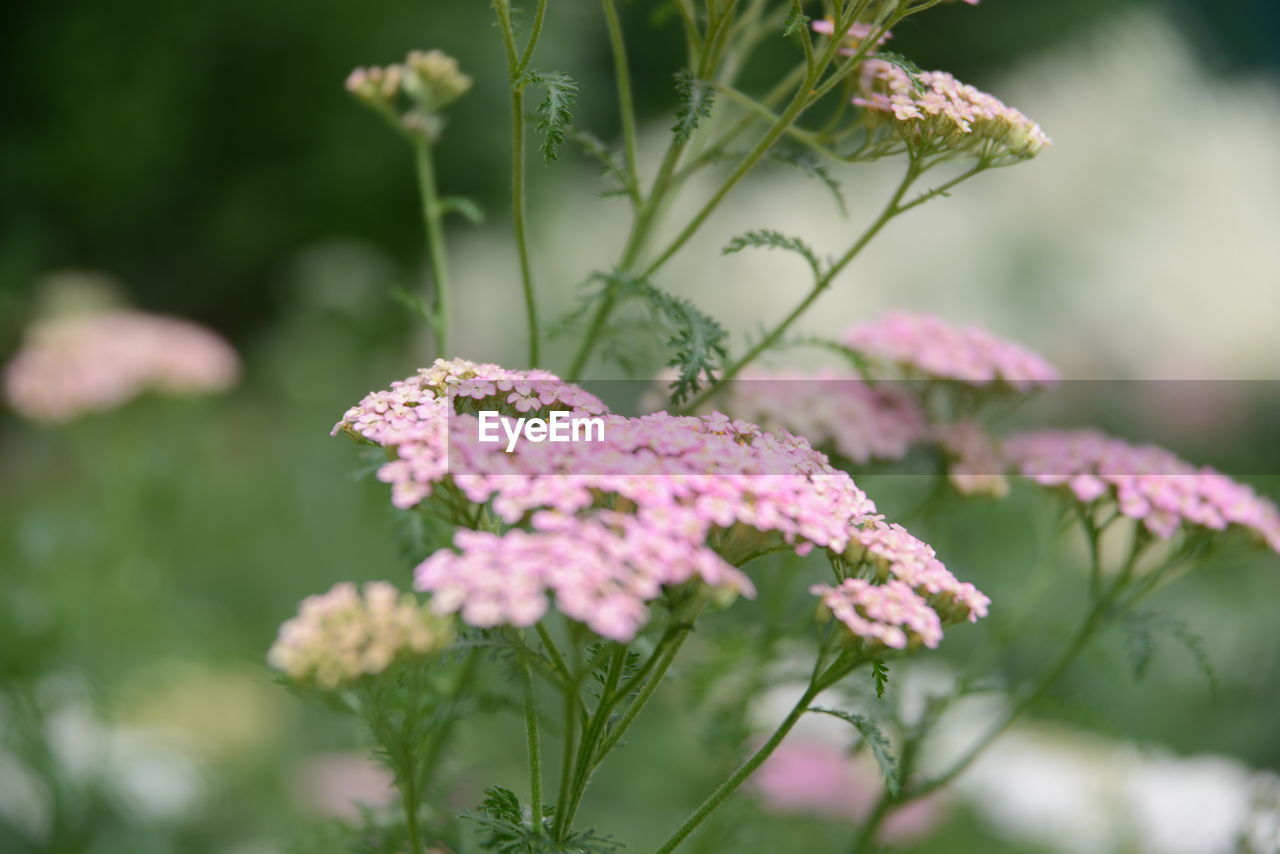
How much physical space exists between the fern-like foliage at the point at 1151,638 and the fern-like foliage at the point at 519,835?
0.80 meters

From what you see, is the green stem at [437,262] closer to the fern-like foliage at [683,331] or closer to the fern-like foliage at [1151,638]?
the fern-like foliage at [683,331]

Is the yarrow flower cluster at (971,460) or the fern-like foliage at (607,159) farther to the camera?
the yarrow flower cluster at (971,460)

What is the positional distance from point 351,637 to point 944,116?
828 mm

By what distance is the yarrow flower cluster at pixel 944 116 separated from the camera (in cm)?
120

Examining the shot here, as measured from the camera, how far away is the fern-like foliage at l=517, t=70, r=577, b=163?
107cm

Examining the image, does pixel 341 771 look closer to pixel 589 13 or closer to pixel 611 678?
pixel 611 678

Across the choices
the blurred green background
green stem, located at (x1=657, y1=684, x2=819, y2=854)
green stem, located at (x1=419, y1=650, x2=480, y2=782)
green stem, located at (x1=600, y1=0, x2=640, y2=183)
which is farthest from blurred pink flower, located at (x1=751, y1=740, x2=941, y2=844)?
green stem, located at (x1=600, y1=0, x2=640, y2=183)

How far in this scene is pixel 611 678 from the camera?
975mm

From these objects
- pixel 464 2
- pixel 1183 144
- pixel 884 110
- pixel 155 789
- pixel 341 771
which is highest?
pixel 884 110

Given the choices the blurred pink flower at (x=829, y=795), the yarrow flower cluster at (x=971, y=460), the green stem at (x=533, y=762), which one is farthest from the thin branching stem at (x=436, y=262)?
the blurred pink flower at (x=829, y=795)

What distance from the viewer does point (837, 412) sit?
5.11ft

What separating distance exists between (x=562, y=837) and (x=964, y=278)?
5.41 metres

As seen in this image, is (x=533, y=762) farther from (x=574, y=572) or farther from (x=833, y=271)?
(x=833, y=271)

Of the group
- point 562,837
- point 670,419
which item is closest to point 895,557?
point 670,419
